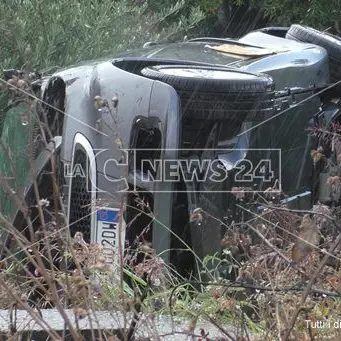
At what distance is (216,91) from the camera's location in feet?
15.9

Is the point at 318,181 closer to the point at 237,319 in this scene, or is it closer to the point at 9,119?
the point at 9,119

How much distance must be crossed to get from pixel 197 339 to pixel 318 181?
3.15 m

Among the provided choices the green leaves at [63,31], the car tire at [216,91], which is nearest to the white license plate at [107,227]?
the car tire at [216,91]

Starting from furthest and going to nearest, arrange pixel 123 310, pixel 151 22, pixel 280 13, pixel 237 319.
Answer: pixel 280 13 < pixel 151 22 < pixel 237 319 < pixel 123 310

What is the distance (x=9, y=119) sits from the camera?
596cm

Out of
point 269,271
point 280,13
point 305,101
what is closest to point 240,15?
point 280,13

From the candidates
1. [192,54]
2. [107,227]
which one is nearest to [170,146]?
[107,227]

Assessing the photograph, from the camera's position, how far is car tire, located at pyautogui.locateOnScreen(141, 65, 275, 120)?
486 cm

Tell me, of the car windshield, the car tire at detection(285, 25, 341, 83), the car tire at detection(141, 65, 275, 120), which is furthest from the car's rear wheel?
the car tire at detection(285, 25, 341, 83)

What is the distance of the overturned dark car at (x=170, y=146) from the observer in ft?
15.7

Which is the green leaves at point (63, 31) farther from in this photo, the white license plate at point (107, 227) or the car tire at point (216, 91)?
the white license plate at point (107, 227)

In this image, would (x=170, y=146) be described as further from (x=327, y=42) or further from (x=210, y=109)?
(x=327, y=42)

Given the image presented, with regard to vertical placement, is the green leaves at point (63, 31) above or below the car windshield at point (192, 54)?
below

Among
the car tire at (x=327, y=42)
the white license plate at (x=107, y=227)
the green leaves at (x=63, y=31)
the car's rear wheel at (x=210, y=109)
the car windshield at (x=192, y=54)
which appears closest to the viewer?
the white license plate at (x=107, y=227)
